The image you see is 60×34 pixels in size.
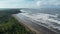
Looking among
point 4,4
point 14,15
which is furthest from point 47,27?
point 4,4

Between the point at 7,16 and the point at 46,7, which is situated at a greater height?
the point at 46,7

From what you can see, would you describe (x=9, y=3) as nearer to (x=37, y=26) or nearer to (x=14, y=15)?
(x=14, y=15)

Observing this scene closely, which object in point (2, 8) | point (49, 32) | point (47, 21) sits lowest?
point (49, 32)

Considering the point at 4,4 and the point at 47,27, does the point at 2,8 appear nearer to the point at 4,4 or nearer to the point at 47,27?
the point at 4,4

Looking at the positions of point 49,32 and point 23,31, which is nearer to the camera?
point 23,31

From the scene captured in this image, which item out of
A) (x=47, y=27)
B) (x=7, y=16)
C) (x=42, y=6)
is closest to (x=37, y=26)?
(x=47, y=27)

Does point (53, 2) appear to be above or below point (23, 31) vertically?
above
